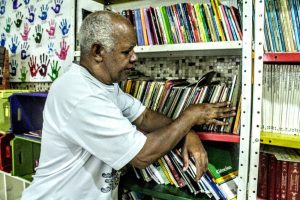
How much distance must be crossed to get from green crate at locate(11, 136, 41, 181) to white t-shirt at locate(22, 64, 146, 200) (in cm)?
78

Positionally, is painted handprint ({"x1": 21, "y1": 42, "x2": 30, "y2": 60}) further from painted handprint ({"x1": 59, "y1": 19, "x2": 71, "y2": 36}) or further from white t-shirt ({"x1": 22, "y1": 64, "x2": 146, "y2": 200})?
white t-shirt ({"x1": 22, "y1": 64, "x2": 146, "y2": 200})

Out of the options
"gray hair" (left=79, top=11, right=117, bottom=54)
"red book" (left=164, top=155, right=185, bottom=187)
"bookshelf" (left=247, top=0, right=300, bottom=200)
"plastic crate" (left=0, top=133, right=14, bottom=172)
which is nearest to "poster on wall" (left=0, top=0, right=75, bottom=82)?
"plastic crate" (left=0, top=133, right=14, bottom=172)

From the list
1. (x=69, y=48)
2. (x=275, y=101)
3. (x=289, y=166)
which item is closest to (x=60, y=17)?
(x=69, y=48)

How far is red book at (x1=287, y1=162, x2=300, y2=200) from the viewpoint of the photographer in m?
1.03

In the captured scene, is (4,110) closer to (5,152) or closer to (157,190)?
(5,152)

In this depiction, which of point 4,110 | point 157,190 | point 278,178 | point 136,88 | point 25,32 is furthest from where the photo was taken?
point 25,32

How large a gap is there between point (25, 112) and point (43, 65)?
1.56ft

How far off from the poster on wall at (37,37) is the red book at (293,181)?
1621 millimetres

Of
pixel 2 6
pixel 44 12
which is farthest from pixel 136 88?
pixel 2 6

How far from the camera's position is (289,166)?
1038 millimetres

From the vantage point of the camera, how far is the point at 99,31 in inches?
37.3

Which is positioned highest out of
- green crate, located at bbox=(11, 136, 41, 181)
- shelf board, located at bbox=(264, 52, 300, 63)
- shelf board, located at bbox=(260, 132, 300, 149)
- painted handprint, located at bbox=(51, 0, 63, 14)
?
painted handprint, located at bbox=(51, 0, 63, 14)

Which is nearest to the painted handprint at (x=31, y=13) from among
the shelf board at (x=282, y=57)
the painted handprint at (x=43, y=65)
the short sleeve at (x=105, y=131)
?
the painted handprint at (x=43, y=65)

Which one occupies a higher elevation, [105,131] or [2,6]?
[2,6]
